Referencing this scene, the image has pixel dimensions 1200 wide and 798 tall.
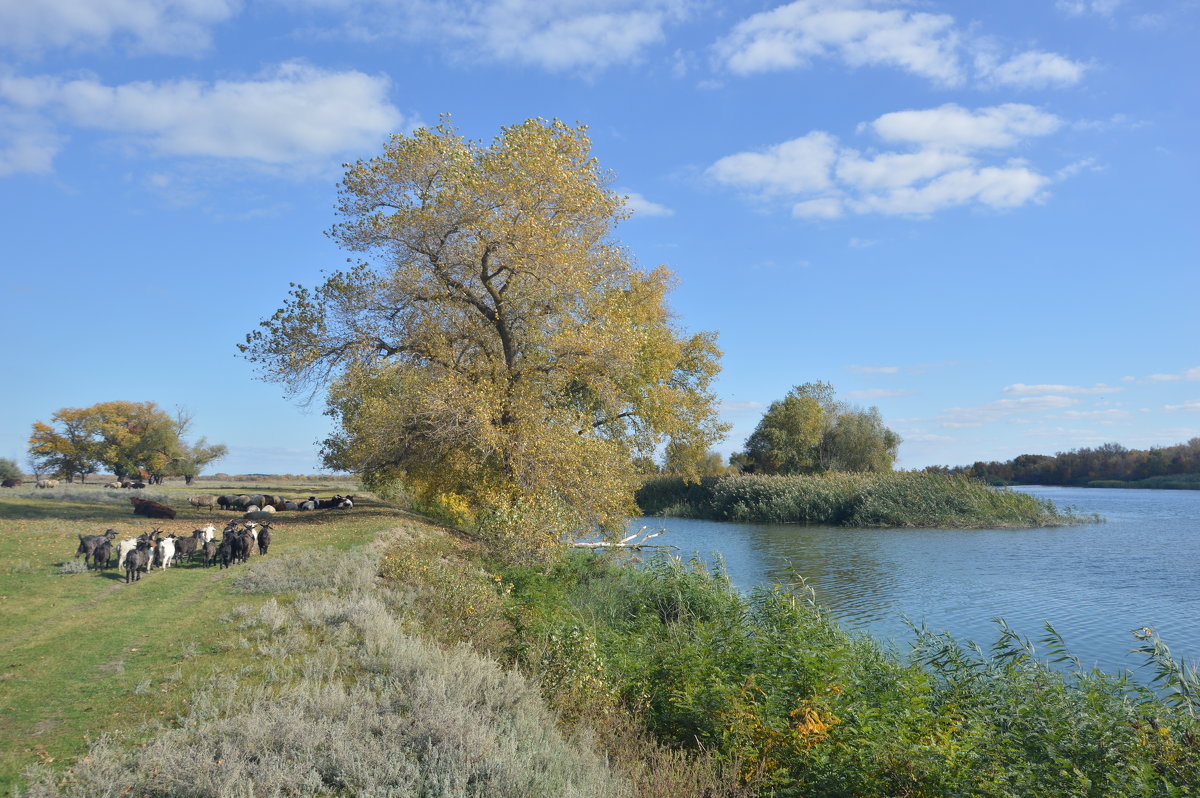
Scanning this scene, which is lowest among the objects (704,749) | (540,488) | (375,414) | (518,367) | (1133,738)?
(704,749)

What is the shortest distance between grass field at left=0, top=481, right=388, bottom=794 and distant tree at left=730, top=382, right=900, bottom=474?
52.9m

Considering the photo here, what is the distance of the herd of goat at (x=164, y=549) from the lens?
14.9 meters

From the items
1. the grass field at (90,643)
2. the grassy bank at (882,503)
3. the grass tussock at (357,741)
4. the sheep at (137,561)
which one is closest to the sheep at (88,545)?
the grass field at (90,643)

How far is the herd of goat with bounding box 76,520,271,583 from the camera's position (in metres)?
14.9

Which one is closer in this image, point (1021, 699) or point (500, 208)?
point (1021, 699)

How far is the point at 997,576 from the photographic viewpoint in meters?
23.0

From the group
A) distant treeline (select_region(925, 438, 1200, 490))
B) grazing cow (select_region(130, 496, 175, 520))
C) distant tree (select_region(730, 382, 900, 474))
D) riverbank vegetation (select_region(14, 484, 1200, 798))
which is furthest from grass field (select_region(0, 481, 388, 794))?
distant treeline (select_region(925, 438, 1200, 490))

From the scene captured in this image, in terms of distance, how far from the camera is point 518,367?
23562 mm

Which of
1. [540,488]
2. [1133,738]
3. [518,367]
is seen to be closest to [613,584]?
[540,488]

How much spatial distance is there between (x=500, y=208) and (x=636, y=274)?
487 inches

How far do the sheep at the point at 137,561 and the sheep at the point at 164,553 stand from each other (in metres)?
0.70

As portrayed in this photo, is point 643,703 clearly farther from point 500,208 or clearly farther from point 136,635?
point 500,208

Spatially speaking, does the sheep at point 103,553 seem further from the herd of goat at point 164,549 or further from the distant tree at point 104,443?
the distant tree at point 104,443

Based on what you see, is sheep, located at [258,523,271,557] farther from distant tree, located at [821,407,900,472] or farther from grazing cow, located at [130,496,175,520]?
distant tree, located at [821,407,900,472]
